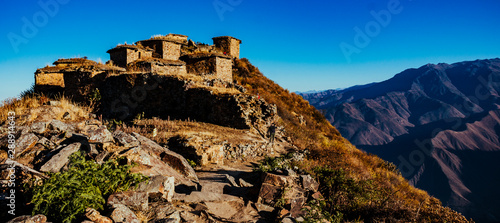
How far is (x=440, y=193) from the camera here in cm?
9012

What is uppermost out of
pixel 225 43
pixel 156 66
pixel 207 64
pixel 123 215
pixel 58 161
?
pixel 225 43

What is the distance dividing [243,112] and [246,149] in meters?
3.97

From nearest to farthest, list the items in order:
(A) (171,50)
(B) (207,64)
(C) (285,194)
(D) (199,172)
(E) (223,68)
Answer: (C) (285,194) → (D) (199,172) → (B) (207,64) → (E) (223,68) → (A) (171,50)

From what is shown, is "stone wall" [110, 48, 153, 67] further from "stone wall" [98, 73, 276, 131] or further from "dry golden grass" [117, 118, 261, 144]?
"dry golden grass" [117, 118, 261, 144]

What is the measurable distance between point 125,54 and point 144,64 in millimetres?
3526

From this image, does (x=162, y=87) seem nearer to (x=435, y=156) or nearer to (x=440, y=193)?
(x=440, y=193)

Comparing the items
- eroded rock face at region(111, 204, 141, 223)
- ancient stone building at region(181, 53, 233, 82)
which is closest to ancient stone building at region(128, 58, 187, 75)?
ancient stone building at region(181, 53, 233, 82)

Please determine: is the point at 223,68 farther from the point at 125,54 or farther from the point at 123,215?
the point at 123,215

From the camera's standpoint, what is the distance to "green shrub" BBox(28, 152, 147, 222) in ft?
12.0

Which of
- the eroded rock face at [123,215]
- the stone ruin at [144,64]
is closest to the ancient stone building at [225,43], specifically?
the stone ruin at [144,64]

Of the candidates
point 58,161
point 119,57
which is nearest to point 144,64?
point 119,57

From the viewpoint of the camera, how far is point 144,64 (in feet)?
81.6

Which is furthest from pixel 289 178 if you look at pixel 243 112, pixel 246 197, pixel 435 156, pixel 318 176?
pixel 435 156

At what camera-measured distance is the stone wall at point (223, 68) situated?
97.3ft
